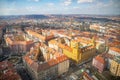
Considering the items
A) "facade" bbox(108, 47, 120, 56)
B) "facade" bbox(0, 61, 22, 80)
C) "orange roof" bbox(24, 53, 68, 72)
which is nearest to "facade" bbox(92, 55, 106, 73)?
"orange roof" bbox(24, 53, 68, 72)

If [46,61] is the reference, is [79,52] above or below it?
above

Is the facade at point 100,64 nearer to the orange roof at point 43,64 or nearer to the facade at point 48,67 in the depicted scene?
the facade at point 48,67

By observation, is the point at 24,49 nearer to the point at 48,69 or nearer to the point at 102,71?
the point at 48,69

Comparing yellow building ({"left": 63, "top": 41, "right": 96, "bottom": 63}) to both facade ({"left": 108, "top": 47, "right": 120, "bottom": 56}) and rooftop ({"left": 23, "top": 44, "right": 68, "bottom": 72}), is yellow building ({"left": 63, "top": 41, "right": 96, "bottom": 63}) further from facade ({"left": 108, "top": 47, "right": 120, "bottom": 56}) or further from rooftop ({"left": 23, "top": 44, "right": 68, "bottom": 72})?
facade ({"left": 108, "top": 47, "right": 120, "bottom": 56})

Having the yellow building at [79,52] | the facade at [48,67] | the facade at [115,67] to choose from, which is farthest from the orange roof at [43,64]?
the facade at [115,67]

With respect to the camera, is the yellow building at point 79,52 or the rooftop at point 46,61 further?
the yellow building at point 79,52

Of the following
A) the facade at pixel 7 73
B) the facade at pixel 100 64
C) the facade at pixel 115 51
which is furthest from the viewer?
the facade at pixel 115 51

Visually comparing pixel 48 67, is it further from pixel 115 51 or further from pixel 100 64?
pixel 115 51

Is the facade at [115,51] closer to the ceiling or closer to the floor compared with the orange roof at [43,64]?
closer to the floor

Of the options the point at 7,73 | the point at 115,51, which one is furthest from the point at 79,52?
the point at 7,73

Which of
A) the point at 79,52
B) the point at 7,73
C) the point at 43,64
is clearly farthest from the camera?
the point at 79,52

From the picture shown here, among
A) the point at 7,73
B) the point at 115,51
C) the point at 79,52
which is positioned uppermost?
the point at 79,52
